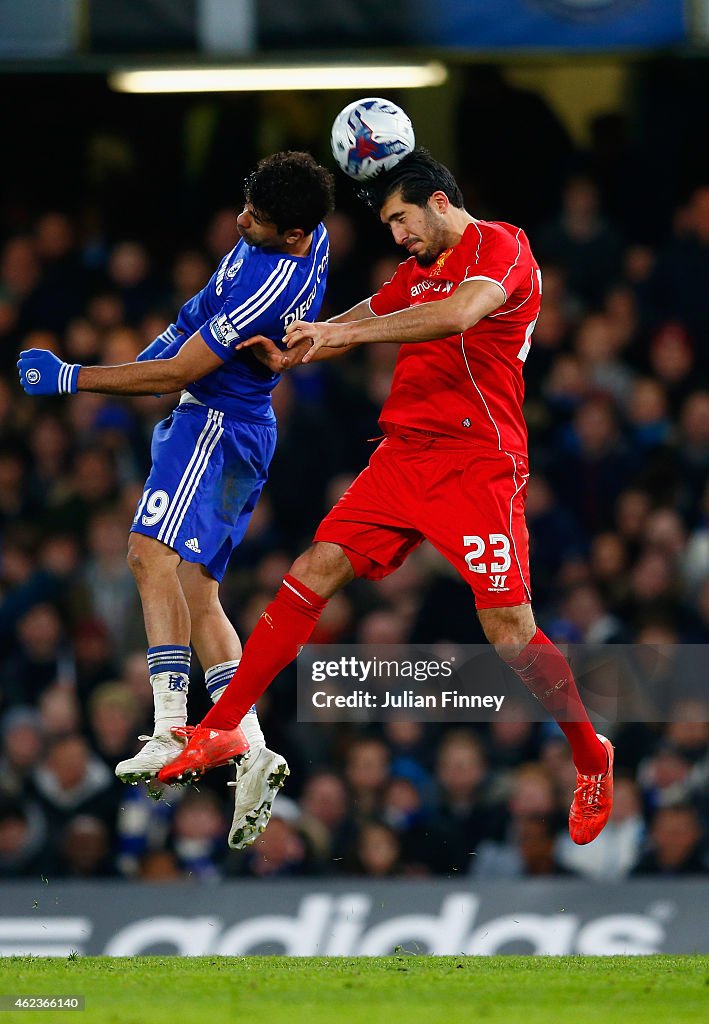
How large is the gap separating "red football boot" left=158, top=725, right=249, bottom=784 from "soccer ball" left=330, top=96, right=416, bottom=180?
7.38ft

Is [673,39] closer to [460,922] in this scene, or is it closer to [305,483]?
[305,483]

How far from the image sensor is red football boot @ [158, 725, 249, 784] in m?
6.25

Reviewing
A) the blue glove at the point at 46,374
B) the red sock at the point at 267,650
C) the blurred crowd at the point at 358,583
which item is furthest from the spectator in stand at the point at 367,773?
the blue glove at the point at 46,374

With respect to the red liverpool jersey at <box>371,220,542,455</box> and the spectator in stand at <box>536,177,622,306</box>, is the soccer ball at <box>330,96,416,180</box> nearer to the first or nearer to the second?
the red liverpool jersey at <box>371,220,542,455</box>

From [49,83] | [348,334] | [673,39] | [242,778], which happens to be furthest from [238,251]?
[49,83]

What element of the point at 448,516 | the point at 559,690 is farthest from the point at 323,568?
the point at 559,690

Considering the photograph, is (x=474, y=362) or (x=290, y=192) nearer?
(x=290, y=192)

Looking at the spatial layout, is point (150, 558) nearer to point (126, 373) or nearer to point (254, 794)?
point (126, 373)

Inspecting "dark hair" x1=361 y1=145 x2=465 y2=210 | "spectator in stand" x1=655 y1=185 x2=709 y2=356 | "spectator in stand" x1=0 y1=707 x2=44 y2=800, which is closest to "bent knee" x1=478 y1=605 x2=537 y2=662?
"dark hair" x1=361 y1=145 x2=465 y2=210

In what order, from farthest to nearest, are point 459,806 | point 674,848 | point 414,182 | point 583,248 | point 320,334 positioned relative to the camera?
point 583,248
point 459,806
point 674,848
point 414,182
point 320,334

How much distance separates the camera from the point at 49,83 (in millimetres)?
12055

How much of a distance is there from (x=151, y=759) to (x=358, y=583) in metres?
3.78

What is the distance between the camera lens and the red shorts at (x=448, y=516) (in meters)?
6.33

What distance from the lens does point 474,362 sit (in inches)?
255
